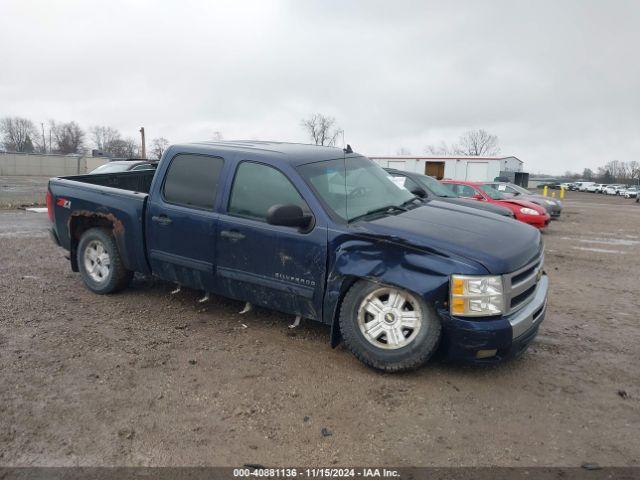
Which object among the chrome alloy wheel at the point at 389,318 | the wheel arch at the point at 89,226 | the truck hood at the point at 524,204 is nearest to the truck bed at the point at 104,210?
the wheel arch at the point at 89,226

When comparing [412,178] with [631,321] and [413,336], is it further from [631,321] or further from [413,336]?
[413,336]

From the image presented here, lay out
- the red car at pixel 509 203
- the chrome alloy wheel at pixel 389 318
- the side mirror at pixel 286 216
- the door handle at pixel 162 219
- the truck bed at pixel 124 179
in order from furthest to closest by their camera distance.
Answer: the red car at pixel 509 203 < the truck bed at pixel 124 179 < the door handle at pixel 162 219 < the side mirror at pixel 286 216 < the chrome alloy wheel at pixel 389 318

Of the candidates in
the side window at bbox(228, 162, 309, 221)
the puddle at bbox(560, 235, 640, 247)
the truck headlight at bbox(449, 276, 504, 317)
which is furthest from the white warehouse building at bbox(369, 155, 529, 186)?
the truck headlight at bbox(449, 276, 504, 317)

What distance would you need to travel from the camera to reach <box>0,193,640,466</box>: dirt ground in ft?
9.29

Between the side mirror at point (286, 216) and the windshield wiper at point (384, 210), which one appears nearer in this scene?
the side mirror at point (286, 216)

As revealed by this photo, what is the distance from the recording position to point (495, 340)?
3410 millimetres

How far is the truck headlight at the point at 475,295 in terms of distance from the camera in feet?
11.1

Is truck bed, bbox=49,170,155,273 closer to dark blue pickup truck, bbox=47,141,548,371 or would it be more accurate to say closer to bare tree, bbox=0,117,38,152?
dark blue pickup truck, bbox=47,141,548,371

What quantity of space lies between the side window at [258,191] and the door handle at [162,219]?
29.7 inches

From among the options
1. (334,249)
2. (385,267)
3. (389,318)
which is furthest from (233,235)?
(389,318)

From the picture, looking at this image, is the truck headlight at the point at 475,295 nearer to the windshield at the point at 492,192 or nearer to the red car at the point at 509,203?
the red car at the point at 509,203

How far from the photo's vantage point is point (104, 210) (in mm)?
5266

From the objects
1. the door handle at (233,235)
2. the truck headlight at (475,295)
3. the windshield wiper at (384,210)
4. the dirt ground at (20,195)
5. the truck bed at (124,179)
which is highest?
the truck bed at (124,179)

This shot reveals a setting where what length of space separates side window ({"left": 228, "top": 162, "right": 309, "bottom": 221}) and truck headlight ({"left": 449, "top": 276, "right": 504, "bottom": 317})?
1.47 m
